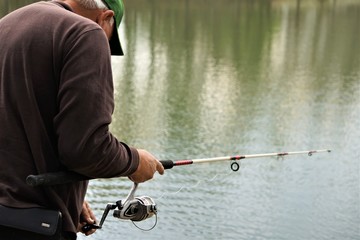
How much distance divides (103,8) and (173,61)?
17.3 m

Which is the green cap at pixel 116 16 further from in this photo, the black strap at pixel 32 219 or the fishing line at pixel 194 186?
the fishing line at pixel 194 186

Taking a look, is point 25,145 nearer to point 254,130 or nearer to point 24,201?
point 24,201

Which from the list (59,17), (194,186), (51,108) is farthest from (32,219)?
(194,186)

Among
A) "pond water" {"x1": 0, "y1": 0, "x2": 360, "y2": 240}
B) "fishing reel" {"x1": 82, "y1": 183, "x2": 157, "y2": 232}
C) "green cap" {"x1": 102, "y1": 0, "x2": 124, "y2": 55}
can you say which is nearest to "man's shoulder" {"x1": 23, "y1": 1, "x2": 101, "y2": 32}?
"green cap" {"x1": 102, "y1": 0, "x2": 124, "y2": 55}

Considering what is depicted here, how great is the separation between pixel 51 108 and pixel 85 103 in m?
0.12

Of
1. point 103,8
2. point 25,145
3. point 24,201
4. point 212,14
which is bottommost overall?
point 212,14

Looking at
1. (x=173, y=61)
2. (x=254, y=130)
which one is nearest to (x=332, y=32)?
(x=173, y=61)

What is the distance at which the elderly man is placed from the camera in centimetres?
166

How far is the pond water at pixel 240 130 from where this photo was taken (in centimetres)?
702

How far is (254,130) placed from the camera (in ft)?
36.0

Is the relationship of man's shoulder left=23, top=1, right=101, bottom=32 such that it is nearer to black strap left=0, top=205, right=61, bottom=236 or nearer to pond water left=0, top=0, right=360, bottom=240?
black strap left=0, top=205, right=61, bottom=236

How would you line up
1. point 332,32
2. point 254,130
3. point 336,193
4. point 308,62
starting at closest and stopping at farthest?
point 336,193 < point 254,130 < point 308,62 < point 332,32

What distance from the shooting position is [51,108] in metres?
1.71

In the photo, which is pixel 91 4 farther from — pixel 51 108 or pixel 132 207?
pixel 132 207
